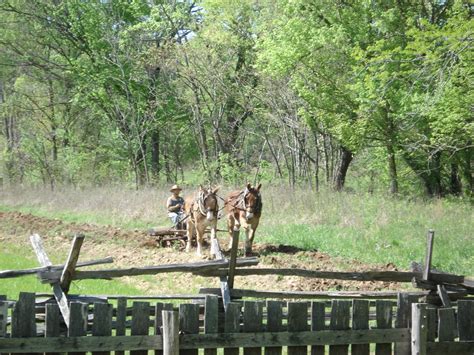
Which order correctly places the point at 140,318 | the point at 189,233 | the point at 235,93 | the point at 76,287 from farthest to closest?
the point at 235,93 < the point at 189,233 < the point at 76,287 < the point at 140,318

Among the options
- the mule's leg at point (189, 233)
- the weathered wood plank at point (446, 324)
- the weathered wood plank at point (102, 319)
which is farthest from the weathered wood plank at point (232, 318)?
the mule's leg at point (189, 233)

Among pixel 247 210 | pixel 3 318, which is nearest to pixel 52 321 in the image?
pixel 3 318

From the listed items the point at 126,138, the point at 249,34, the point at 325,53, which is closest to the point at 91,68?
the point at 126,138

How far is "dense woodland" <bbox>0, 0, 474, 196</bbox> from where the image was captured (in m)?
23.1

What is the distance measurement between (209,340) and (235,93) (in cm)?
2840

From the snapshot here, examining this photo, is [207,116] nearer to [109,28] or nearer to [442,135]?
[109,28]

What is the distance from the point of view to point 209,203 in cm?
1506

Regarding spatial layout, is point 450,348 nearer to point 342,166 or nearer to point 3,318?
point 3,318

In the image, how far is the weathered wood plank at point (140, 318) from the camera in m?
5.58

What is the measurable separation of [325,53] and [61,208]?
45.9ft

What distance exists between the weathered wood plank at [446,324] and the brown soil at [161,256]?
5.56m

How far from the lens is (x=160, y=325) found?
18.8 ft

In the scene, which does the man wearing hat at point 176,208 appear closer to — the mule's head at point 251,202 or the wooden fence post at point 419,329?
the mule's head at point 251,202

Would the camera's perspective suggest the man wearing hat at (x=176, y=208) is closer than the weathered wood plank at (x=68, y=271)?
No
